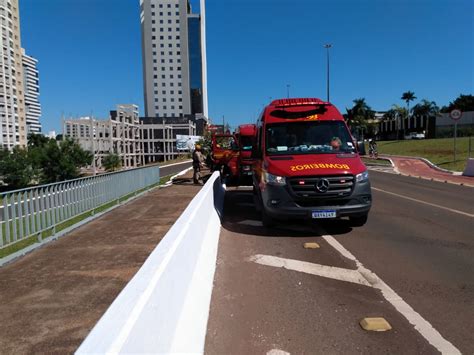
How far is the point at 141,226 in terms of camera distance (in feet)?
34.3

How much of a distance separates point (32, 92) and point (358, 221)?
20616 centimetres

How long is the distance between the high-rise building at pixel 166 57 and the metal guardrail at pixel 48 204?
138 metres

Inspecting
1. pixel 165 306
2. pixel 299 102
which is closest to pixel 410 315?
pixel 165 306

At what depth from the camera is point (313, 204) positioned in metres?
8.06

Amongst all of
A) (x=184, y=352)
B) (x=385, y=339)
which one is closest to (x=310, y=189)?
(x=385, y=339)

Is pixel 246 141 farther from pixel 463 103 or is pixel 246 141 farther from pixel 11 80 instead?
pixel 463 103

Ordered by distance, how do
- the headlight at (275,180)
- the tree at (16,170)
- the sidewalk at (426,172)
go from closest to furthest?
1. the headlight at (275,180)
2. the sidewalk at (426,172)
3. the tree at (16,170)

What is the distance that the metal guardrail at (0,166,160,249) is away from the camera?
7426mm

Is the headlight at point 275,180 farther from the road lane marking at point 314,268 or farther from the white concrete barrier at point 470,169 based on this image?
the white concrete barrier at point 470,169

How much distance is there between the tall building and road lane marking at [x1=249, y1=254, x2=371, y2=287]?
18085 cm

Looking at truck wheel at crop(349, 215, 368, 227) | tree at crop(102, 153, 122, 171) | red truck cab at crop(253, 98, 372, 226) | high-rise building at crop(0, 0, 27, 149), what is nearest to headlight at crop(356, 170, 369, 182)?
red truck cab at crop(253, 98, 372, 226)

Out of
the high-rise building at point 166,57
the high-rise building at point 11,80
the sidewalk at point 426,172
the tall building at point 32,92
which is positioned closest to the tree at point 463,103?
the high-rise building at point 166,57

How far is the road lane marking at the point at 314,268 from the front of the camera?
228 inches

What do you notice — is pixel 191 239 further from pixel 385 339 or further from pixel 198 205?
pixel 385 339
